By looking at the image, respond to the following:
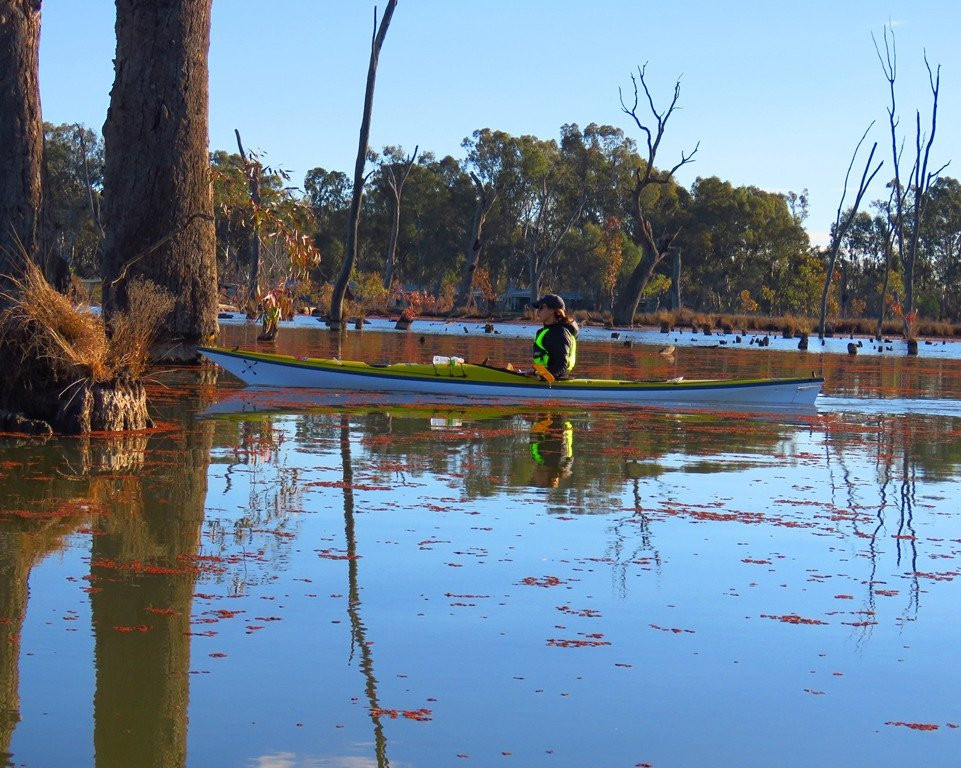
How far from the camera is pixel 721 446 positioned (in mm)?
12336

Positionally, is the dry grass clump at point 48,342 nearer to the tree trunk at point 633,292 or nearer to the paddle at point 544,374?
the paddle at point 544,374

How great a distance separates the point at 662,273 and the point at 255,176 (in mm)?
78274

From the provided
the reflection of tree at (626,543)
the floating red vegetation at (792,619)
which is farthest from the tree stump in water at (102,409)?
the floating red vegetation at (792,619)

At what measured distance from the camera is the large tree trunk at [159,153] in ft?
54.3

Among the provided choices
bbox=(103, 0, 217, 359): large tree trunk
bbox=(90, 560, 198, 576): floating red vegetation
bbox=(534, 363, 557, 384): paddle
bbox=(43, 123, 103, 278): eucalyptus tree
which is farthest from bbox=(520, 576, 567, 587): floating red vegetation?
bbox=(43, 123, 103, 278): eucalyptus tree

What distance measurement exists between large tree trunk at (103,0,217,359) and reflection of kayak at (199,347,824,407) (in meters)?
1.74

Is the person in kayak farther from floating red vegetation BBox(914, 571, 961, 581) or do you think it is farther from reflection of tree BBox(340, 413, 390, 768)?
floating red vegetation BBox(914, 571, 961, 581)

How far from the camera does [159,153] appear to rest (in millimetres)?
16812

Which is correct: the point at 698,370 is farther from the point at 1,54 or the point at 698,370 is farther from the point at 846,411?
the point at 1,54

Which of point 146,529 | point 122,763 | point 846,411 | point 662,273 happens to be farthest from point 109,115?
point 662,273

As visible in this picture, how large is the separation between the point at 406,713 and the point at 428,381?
1144 centimetres

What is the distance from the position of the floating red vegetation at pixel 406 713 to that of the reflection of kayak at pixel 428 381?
444 inches

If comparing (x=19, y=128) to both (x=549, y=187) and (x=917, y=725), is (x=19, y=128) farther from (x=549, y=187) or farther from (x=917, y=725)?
(x=549, y=187)

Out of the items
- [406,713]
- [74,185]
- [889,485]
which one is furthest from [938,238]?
[406,713]
